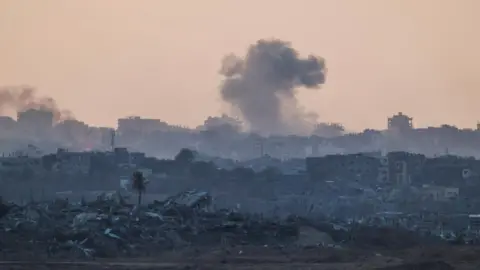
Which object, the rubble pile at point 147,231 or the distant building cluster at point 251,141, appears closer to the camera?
the rubble pile at point 147,231

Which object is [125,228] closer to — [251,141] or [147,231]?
[147,231]

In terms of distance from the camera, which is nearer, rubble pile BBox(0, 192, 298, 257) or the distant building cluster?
rubble pile BBox(0, 192, 298, 257)

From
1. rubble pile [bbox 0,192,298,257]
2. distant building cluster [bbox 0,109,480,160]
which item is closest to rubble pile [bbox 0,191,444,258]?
rubble pile [bbox 0,192,298,257]

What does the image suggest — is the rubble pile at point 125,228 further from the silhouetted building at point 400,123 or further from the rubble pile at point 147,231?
the silhouetted building at point 400,123

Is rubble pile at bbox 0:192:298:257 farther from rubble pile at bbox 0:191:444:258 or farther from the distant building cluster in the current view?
the distant building cluster

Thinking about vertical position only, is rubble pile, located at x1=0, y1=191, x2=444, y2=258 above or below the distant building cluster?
below

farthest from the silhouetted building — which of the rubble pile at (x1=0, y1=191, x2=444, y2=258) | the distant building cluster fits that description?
the rubble pile at (x1=0, y1=191, x2=444, y2=258)

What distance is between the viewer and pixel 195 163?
109 meters

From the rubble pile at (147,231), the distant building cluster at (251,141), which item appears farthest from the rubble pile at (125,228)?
the distant building cluster at (251,141)

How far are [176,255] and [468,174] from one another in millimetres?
61765

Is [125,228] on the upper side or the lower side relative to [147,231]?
upper

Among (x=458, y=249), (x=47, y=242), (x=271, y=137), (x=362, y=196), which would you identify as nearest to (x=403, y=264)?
Answer: (x=458, y=249)

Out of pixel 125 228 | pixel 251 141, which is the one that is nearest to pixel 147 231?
pixel 125 228

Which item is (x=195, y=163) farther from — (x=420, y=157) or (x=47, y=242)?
(x=47, y=242)
